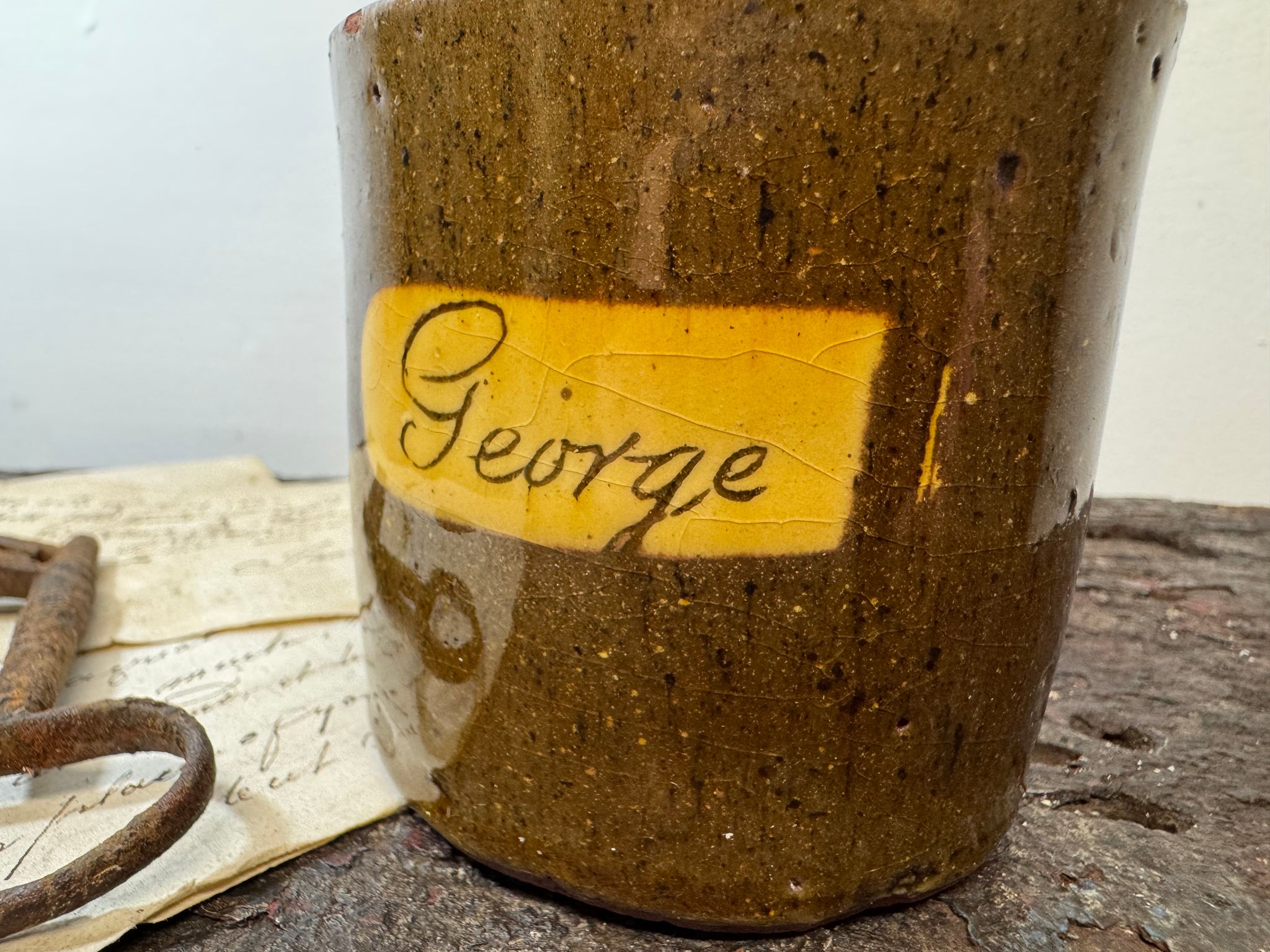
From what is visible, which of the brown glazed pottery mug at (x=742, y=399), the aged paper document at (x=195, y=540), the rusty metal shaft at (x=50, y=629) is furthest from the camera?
the aged paper document at (x=195, y=540)

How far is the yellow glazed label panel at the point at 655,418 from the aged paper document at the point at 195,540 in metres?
0.43

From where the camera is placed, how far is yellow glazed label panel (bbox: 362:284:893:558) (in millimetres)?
297

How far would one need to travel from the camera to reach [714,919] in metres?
0.35

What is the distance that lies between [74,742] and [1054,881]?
44 cm

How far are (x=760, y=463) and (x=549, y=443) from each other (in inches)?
2.9

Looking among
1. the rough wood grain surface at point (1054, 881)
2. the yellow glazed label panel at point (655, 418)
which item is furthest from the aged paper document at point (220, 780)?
the yellow glazed label panel at point (655, 418)

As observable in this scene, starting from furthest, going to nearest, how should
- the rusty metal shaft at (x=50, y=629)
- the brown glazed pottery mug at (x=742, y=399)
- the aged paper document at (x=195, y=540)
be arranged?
the aged paper document at (x=195, y=540)
the rusty metal shaft at (x=50, y=629)
the brown glazed pottery mug at (x=742, y=399)

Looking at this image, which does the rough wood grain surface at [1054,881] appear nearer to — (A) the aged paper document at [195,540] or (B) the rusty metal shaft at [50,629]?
(B) the rusty metal shaft at [50,629]

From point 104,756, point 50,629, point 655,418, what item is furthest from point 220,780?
point 655,418

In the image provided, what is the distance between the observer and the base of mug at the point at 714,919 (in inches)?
14.0

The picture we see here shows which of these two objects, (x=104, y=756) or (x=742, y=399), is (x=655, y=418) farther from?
(x=104, y=756)

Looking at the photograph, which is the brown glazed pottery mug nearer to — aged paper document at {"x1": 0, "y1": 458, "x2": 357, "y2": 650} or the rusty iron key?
the rusty iron key

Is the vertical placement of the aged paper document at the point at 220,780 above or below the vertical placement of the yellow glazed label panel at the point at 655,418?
below

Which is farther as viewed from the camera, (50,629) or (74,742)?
(50,629)
